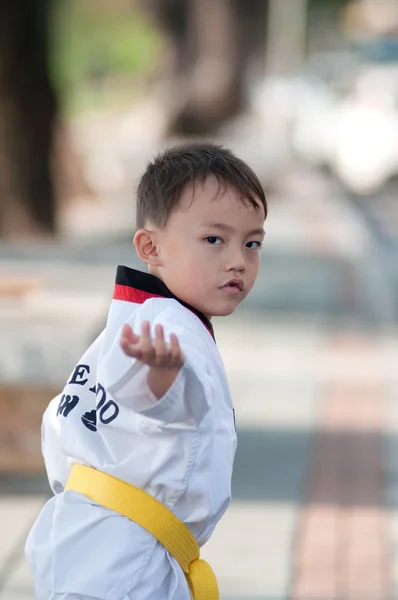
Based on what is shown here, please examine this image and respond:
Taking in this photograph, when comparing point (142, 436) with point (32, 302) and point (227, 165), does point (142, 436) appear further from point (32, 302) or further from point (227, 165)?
point (32, 302)

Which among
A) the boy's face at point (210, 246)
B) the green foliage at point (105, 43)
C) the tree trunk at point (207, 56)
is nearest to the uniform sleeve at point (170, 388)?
the boy's face at point (210, 246)

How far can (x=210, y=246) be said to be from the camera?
2553 mm

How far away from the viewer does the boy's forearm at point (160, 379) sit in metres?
2.36

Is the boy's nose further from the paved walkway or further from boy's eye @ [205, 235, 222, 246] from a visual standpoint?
the paved walkway

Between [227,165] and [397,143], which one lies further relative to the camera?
[397,143]

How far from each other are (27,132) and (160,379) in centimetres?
1182

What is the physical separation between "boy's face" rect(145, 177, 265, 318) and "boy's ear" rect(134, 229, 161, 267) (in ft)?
0.14

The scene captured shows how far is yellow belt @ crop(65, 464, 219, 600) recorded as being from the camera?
2504 millimetres

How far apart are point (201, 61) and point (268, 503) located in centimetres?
3104

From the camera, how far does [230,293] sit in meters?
2.56

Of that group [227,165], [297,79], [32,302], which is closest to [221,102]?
[297,79]

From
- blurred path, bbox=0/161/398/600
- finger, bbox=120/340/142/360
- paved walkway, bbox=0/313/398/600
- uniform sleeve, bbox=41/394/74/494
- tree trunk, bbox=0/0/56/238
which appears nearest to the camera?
finger, bbox=120/340/142/360

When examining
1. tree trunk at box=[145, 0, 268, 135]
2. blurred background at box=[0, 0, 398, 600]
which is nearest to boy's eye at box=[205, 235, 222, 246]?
blurred background at box=[0, 0, 398, 600]

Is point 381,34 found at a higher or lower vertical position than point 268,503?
higher
